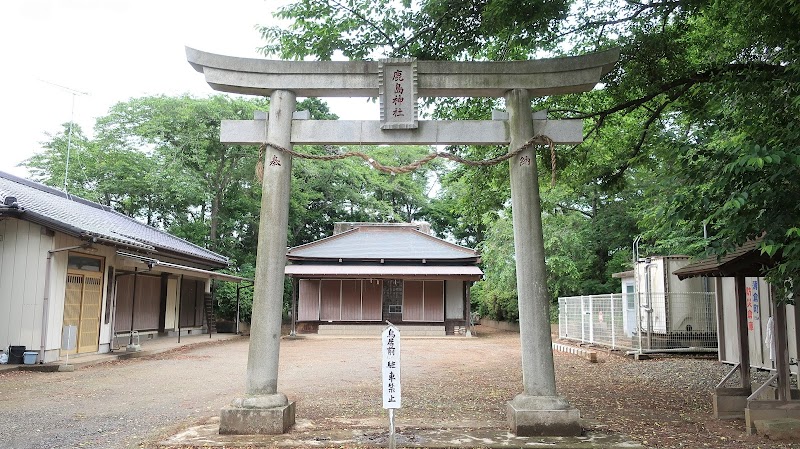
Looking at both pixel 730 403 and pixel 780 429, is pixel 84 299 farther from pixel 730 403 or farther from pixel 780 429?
pixel 780 429

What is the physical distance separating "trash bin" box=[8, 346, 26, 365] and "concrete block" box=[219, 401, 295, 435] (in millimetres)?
8875

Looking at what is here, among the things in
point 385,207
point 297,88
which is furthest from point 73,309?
point 385,207

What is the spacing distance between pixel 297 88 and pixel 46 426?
5261 mm

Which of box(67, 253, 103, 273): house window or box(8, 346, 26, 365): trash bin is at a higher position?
box(67, 253, 103, 273): house window

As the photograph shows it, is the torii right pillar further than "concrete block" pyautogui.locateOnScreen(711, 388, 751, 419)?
No

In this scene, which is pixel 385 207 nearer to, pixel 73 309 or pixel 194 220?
pixel 194 220

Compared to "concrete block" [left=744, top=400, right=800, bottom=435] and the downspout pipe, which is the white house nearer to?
the downspout pipe

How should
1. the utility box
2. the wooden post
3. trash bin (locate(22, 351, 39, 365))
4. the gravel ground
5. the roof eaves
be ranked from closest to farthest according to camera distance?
the gravel ground, the wooden post, trash bin (locate(22, 351, 39, 365)), the utility box, the roof eaves

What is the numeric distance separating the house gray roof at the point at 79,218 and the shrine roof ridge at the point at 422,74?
7.94 metres

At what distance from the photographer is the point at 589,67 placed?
22.8ft

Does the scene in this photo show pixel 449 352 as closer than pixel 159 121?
Yes

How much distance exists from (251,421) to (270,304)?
128 cm

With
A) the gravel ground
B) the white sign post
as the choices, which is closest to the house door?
the gravel ground

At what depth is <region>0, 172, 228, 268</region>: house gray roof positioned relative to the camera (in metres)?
12.7
